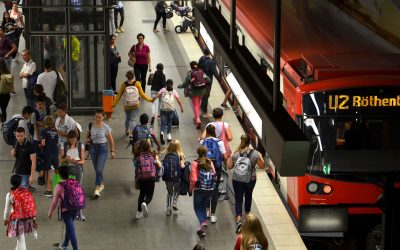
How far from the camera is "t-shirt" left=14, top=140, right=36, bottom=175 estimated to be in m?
17.9

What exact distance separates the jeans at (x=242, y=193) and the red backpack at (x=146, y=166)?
1311mm

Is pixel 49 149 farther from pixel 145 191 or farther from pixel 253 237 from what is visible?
pixel 253 237

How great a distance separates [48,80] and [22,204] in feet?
25.8

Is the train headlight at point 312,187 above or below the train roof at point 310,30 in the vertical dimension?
below

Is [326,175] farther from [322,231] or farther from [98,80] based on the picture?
[98,80]

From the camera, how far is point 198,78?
2322 cm

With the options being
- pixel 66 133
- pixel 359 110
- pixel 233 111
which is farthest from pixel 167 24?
pixel 359 110

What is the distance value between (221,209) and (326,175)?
3.26 m

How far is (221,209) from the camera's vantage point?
18562 mm

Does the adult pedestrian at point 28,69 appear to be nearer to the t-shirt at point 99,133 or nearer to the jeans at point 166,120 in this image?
the jeans at point 166,120

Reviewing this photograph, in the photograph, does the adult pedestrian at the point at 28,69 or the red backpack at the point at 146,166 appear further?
the adult pedestrian at the point at 28,69

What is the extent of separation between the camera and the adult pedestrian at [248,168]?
1675cm

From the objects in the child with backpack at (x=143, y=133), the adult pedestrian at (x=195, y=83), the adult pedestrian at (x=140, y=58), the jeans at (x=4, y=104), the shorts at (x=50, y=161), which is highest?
the adult pedestrian at (x=140, y=58)

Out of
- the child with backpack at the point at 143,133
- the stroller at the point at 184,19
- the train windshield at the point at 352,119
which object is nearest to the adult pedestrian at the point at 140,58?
the child with backpack at the point at 143,133
